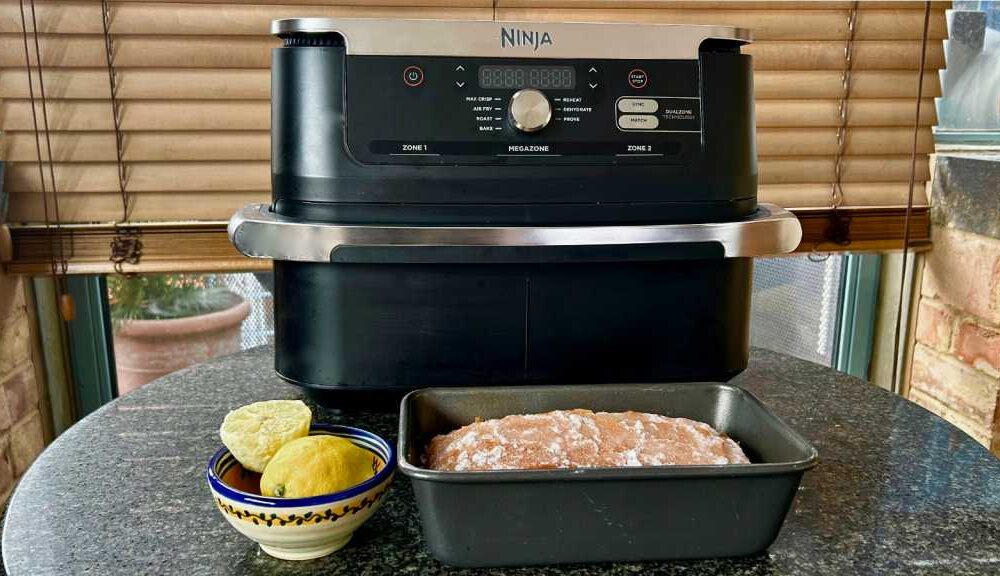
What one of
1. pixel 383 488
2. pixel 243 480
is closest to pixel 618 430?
pixel 383 488

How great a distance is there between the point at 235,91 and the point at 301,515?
0.84 meters

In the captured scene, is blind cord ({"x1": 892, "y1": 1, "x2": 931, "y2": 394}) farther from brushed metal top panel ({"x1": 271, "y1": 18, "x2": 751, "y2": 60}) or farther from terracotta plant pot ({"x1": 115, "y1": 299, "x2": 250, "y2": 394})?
terracotta plant pot ({"x1": 115, "y1": 299, "x2": 250, "y2": 394})

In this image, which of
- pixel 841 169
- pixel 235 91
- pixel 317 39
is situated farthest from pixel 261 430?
pixel 841 169

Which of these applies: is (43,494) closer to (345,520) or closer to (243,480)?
(243,480)

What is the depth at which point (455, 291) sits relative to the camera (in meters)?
0.81

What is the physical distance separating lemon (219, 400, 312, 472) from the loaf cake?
0.37 ft

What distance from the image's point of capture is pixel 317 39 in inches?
31.0

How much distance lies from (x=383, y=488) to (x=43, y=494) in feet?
0.99

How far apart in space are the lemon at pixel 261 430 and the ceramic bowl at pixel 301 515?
1.0 inches

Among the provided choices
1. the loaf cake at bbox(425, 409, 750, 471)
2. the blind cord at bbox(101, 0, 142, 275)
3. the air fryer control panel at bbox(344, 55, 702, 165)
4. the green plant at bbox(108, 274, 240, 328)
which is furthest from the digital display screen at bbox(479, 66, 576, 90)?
the green plant at bbox(108, 274, 240, 328)

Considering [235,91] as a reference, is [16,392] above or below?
below

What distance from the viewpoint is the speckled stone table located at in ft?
1.94

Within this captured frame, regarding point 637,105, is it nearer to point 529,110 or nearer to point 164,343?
point 529,110

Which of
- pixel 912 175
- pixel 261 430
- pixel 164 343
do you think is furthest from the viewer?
pixel 164 343
